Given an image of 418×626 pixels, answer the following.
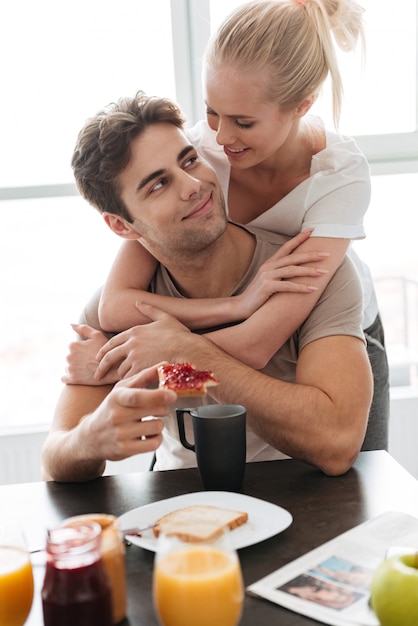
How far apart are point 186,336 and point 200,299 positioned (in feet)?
0.61

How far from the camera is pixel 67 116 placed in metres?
3.36

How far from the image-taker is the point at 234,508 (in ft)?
4.81

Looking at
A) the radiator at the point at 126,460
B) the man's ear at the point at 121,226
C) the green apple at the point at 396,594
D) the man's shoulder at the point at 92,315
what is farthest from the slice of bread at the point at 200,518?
the radiator at the point at 126,460

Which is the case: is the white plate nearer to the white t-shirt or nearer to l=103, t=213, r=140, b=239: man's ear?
the white t-shirt

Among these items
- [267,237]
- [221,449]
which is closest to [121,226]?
[267,237]

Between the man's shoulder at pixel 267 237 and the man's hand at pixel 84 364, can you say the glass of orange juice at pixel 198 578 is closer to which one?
the man's hand at pixel 84 364

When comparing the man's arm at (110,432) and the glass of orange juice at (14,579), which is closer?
the glass of orange juice at (14,579)

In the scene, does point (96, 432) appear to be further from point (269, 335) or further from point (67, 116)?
point (67, 116)

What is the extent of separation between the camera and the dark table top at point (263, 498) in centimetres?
130

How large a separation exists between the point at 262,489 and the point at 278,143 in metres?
0.96

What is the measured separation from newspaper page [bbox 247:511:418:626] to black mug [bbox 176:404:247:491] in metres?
0.29

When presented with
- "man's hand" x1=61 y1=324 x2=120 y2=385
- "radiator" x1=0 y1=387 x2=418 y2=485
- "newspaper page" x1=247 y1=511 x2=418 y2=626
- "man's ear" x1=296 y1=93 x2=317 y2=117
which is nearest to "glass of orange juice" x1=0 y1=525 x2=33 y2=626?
"newspaper page" x1=247 y1=511 x2=418 y2=626

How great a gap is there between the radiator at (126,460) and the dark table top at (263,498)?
161 centimetres

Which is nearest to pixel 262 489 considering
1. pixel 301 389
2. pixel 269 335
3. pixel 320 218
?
pixel 301 389
